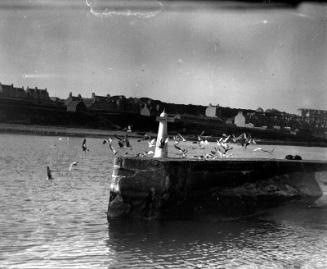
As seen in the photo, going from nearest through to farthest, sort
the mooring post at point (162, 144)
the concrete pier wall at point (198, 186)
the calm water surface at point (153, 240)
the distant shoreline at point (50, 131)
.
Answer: the calm water surface at point (153, 240) → the concrete pier wall at point (198, 186) → the mooring post at point (162, 144) → the distant shoreline at point (50, 131)

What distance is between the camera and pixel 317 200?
17656 millimetres

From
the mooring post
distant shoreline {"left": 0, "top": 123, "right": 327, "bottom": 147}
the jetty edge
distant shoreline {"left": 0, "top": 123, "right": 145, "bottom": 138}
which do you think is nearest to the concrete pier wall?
the jetty edge

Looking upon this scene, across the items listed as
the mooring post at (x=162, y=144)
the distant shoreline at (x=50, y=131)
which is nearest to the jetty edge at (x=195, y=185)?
the mooring post at (x=162, y=144)

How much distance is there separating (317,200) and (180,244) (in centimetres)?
705

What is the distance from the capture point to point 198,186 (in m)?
14.1

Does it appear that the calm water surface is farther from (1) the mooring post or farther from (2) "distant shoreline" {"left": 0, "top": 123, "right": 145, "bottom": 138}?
(2) "distant shoreline" {"left": 0, "top": 123, "right": 145, "bottom": 138}

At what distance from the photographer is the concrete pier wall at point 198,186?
43.8 ft

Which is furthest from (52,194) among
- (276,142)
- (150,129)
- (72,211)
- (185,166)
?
(276,142)

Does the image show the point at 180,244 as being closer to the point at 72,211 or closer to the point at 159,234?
the point at 159,234

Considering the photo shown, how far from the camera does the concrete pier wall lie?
13344mm

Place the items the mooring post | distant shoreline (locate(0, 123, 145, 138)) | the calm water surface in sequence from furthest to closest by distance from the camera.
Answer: distant shoreline (locate(0, 123, 145, 138)) < the mooring post < the calm water surface

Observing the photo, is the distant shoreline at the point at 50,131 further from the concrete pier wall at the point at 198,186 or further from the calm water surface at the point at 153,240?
the concrete pier wall at the point at 198,186

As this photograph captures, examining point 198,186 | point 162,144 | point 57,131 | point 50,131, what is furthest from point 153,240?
point 57,131

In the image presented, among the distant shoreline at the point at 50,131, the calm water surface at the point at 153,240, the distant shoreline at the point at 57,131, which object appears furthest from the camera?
the distant shoreline at the point at 57,131
